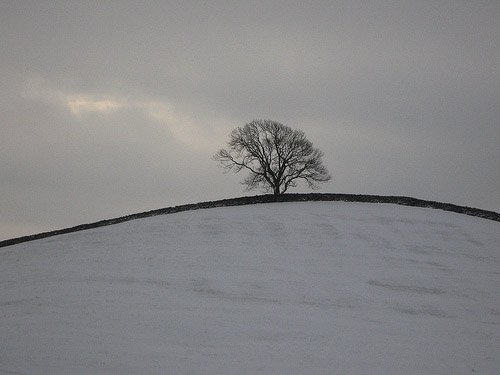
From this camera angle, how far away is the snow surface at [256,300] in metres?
10.9

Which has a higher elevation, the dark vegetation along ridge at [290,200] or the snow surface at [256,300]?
the dark vegetation along ridge at [290,200]

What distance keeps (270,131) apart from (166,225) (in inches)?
709

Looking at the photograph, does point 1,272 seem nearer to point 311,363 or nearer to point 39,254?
point 39,254

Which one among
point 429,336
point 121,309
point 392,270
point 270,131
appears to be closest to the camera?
point 429,336

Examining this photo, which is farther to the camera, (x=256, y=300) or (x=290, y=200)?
(x=290, y=200)

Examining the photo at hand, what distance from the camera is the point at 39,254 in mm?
21766

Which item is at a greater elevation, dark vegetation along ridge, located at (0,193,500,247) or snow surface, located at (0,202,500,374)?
dark vegetation along ridge, located at (0,193,500,247)

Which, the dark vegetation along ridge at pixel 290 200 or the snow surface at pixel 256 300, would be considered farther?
the dark vegetation along ridge at pixel 290 200

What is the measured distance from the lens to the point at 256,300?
1462 cm

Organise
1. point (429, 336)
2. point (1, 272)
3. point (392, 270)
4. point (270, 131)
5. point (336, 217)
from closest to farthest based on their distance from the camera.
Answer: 1. point (429, 336)
2. point (392, 270)
3. point (1, 272)
4. point (336, 217)
5. point (270, 131)

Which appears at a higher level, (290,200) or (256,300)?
(290,200)

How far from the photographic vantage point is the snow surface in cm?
1087

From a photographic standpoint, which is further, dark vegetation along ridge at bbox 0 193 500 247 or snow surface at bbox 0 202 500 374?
dark vegetation along ridge at bbox 0 193 500 247

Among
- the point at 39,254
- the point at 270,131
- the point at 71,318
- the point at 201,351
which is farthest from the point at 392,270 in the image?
the point at 270,131
